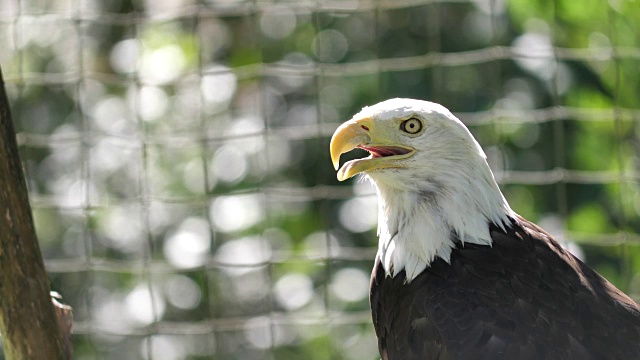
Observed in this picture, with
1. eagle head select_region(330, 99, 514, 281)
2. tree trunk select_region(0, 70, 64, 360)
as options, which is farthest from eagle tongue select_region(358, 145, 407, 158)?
tree trunk select_region(0, 70, 64, 360)

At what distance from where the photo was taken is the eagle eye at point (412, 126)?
125 inches

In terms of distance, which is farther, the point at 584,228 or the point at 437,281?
the point at 584,228

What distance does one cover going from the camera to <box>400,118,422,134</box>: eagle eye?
318 centimetres

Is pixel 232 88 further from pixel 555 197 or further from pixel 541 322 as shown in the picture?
pixel 541 322

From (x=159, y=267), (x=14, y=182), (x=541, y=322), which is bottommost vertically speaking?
(x=159, y=267)

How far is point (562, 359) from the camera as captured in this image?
2805 mm

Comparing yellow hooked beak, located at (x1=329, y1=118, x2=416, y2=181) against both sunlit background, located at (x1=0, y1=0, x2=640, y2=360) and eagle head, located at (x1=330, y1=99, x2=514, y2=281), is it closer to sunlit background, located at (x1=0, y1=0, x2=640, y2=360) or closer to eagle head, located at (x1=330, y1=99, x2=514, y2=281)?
eagle head, located at (x1=330, y1=99, x2=514, y2=281)

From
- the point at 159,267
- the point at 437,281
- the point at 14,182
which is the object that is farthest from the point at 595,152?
the point at 14,182

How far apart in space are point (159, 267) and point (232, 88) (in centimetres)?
99

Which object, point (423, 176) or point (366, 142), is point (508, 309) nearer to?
point (423, 176)

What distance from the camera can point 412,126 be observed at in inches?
125

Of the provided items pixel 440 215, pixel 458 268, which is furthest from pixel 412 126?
pixel 458 268

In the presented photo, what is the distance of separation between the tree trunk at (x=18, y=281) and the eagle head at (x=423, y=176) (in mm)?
824

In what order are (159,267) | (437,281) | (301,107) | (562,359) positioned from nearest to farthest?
(562,359) < (437,281) < (159,267) < (301,107)
